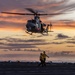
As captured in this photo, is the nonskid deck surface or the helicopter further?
the helicopter

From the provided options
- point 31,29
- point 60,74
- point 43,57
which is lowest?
point 60,74

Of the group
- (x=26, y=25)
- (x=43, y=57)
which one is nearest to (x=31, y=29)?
(x=26, y=25)

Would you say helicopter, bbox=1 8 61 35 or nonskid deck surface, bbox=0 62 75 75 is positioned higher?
helicopter, bbox=1 8 61 35

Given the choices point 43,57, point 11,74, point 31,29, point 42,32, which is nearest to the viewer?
point 11,74

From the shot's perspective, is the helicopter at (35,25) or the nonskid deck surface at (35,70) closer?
the nonskid deck surface at (35,70)

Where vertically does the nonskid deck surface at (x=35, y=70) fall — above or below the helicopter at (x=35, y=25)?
below

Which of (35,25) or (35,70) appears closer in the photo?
(35,70)

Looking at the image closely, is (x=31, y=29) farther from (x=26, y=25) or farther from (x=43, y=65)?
(x=43, y=65)

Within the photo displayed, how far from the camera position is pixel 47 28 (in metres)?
79.2

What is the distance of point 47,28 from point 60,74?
1819 inches

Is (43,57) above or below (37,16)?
below

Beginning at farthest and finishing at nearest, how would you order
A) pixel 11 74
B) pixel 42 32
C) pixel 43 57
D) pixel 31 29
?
pixel 42 32 < pixel 31 29 < pixel 43 57 < pixel 11 74

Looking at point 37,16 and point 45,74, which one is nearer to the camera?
point 45,74

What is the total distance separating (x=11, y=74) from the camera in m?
32.4
